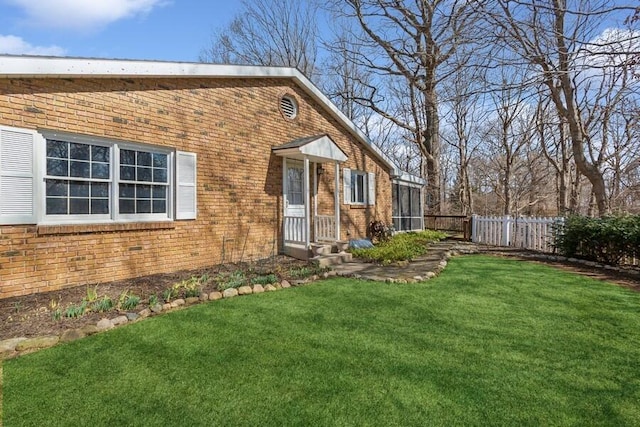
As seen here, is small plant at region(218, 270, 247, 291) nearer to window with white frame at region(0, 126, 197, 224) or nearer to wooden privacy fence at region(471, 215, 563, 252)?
window with white frame at region(0, 126, 197, 224)

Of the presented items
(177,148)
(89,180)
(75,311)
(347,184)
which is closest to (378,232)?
(347,184)

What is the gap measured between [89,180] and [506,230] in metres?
13.3

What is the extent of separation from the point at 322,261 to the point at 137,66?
553 cm

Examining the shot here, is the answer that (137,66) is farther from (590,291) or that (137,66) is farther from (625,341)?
(590,291)

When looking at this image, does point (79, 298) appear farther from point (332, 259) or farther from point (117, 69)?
point (332, 259)

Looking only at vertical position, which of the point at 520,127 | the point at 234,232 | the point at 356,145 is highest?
the point at 520,127

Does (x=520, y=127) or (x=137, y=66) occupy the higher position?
(x=520, y=127)

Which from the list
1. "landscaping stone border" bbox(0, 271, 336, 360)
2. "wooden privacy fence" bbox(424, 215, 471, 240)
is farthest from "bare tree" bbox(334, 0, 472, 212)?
"landscaping stone border" bbox(0, 271, 336, 360)

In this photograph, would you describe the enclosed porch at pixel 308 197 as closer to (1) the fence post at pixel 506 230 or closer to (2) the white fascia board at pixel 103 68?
(2) the white fascia board at pixel 103 68

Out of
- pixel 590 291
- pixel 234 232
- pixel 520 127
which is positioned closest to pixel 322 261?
pixel 234 232

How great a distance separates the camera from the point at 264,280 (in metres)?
6.64

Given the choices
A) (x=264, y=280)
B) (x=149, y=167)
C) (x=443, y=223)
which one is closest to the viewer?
(x=264, y=280)

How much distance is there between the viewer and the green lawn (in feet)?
8.71

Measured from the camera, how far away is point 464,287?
6.55 metres
